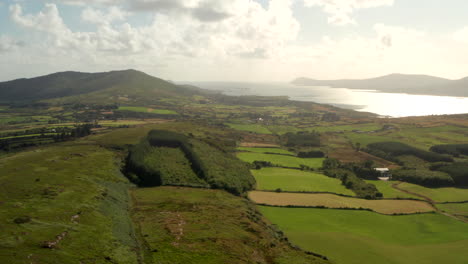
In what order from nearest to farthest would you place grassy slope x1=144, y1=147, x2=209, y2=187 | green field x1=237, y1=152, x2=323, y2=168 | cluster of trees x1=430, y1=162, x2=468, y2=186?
grassy slope x1=144, y1=147, x2=209, y2=187, cluster of trees x1=430, y1=162, x2=468, y2=186, green field x1=237, y1=152, x2=323, y2=168

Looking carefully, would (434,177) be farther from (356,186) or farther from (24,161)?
(24,161)

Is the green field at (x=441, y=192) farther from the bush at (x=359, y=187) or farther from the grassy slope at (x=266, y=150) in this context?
the grassy slope at (x=266, y=150)

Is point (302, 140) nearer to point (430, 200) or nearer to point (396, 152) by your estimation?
point (396, 152)

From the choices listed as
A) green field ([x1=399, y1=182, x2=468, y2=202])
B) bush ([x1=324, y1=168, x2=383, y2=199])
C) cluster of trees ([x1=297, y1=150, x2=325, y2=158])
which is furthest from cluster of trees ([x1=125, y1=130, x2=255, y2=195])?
green field ([x1=399, y1=182, x2=468, y2=202])

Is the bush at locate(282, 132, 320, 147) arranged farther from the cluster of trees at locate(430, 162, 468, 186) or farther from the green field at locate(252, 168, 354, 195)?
the cluster of trees at locate(430, 162, 468, 186)

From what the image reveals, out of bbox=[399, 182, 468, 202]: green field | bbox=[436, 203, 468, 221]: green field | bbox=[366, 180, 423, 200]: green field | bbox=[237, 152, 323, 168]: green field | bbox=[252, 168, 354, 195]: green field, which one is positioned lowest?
bbox=[436, 203, 468, 221]: green field

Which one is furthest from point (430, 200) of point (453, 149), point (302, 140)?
point (302, 140)

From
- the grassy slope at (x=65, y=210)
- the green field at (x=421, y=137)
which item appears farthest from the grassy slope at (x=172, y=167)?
the green field at (x=421, y=137)
